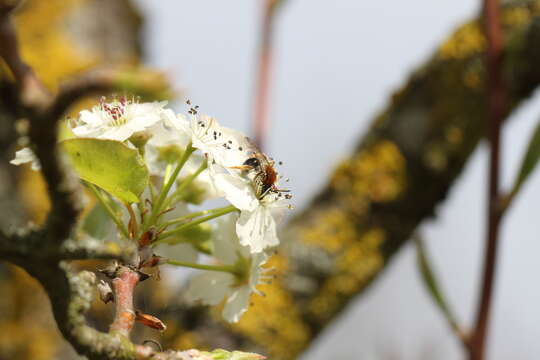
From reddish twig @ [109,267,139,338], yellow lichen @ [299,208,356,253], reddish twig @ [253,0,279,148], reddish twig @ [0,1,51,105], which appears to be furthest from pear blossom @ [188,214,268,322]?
yellow lichen @ [299,208,356,253]

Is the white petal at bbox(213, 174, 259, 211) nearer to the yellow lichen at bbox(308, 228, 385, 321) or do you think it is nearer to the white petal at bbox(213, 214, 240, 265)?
the white petal at bbox(213, 214, 240, 265)

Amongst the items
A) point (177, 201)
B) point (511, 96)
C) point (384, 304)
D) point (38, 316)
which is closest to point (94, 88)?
point (177, 201)

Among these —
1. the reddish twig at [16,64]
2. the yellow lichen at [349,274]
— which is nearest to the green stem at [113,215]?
the reddish twig at [16,64]

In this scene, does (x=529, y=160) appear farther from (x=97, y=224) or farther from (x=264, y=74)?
(x=264, y=74)

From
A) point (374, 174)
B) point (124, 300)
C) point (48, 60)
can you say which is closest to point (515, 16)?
point (374, 174)

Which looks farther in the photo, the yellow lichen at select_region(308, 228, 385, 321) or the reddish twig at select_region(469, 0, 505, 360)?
the yellow lichen at select_region(308, 228, 385, 321)

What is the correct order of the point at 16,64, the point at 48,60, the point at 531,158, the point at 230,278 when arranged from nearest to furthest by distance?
1. the point at 16,64
2. the point at 230,278
3. the point at 531,158
4. the point at 48,60

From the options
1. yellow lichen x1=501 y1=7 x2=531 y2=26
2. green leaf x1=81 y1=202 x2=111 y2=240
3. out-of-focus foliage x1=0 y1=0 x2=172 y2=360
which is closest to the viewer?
green leaf x1=81 y1=202 x2=111 y2=240
